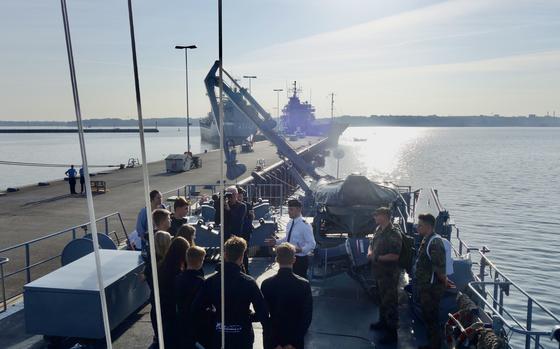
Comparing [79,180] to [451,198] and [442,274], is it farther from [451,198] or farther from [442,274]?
[451,198]

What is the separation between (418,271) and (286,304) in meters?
2.52

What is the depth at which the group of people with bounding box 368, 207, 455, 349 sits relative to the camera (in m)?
5.95

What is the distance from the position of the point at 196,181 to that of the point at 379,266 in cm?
2335

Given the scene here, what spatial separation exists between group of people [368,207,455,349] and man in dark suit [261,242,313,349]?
85.2 inches

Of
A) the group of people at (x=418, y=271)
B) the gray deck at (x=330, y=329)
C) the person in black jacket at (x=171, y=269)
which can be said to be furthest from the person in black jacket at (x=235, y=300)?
the group of people at (x=418, y=271)

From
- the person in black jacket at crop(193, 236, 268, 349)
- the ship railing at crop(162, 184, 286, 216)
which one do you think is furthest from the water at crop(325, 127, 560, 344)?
the person in black jacket at crop(193, 236, 268, 349)

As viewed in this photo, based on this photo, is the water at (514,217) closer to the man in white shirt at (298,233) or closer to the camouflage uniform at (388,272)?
the camouflage uniform at (388,272)

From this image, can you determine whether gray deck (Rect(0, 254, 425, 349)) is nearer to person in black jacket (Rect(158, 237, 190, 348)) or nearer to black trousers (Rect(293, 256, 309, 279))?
black trousers (Rect(293, 256, 309, 279))

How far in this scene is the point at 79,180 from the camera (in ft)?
95.7

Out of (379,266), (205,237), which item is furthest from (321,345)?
(205,237)

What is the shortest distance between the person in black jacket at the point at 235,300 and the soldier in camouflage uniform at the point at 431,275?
2.74 meters

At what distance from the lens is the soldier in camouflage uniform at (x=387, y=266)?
6.23m

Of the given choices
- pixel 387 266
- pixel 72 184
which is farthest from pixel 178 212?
pixel 72 184

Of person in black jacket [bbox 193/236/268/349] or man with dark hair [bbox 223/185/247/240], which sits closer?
person in black jacket [bbox 193/236/268/349]
